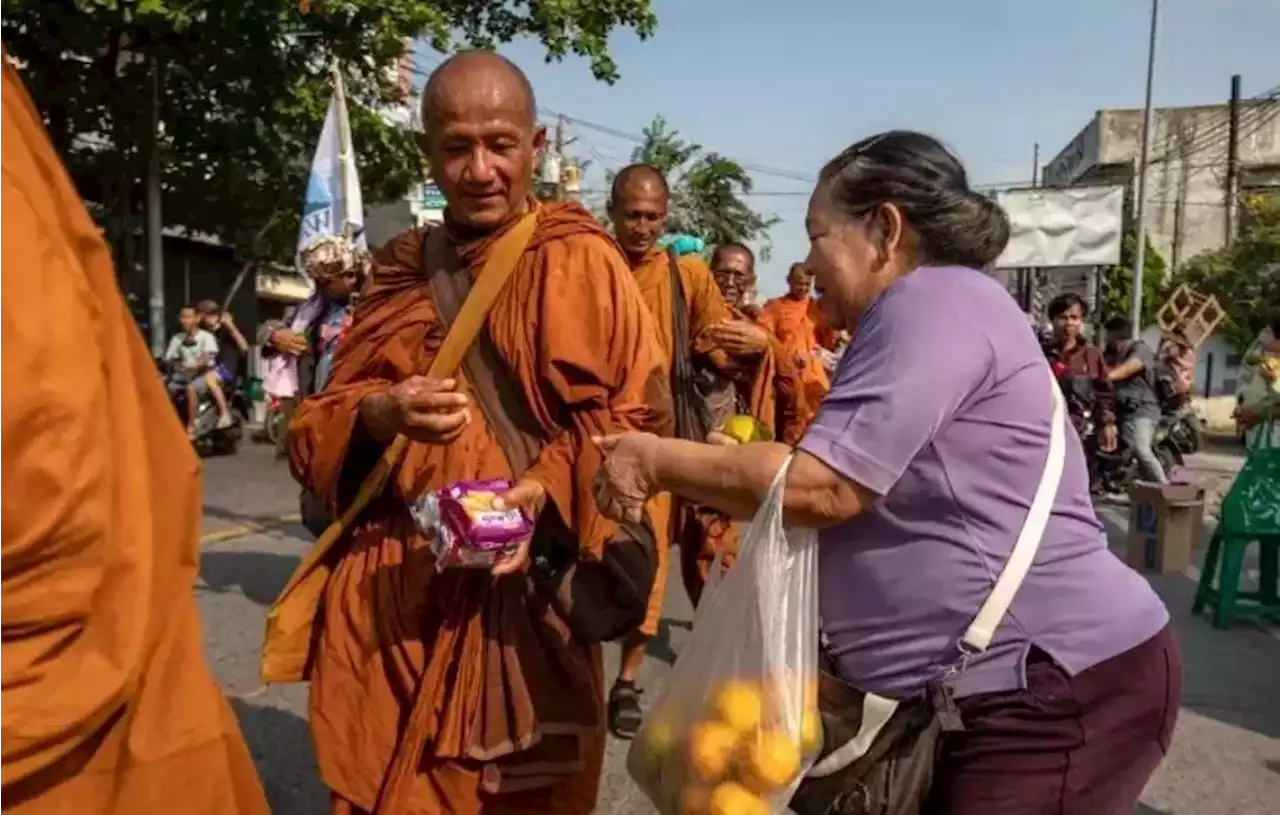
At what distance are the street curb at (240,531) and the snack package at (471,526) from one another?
20.4 ft

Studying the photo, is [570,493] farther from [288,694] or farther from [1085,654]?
[288,694]

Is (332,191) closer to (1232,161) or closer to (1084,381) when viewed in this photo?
(1084,381)

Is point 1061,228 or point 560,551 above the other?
point 1061,228

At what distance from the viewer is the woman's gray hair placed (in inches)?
82.8

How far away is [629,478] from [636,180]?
3196 mm

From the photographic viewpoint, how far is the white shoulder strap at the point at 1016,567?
6.62ft

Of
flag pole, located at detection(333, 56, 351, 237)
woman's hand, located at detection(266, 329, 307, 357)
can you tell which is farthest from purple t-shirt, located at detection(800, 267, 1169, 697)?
flag pole, located at detection(333, 56, 351, 237)

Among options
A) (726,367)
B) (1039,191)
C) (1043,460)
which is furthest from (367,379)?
(1039,191)

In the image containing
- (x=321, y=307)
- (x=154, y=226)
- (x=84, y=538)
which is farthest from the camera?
(x=154, y=226)

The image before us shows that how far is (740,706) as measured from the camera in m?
2.12

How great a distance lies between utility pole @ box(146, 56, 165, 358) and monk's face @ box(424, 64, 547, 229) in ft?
42.6

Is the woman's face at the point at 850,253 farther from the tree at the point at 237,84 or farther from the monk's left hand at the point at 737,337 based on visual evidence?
the tree at the point at 237,84

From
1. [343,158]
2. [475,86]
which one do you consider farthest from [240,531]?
[475,86]

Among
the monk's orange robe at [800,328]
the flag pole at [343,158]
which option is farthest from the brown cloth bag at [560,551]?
the flag pole at [343,158]
